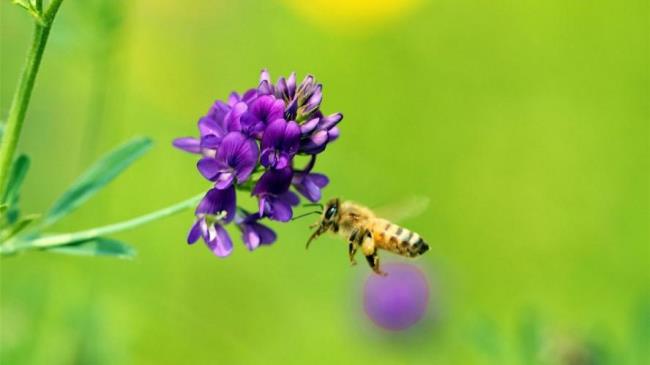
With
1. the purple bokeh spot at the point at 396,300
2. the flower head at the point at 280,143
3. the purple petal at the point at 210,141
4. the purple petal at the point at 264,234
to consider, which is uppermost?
the purple bokeh spot at the point at 396,300

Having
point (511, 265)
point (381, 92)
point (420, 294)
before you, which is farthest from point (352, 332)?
point (381, 92)

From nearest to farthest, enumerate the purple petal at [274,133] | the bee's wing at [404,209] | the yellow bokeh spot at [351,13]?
the purple petal at [274,133], the bee's wing at [404,209], the yellow bokeh spot at [351,13]

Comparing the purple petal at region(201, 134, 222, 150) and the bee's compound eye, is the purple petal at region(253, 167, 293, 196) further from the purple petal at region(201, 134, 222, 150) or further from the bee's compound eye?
the bee's compound eye

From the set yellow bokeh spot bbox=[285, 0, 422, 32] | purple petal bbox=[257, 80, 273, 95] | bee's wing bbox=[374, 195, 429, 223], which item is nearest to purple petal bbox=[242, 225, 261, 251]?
purple petal bbox=[257, 80, 273, 95]

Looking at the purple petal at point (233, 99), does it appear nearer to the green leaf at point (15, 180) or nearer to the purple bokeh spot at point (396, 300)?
the green leaf at point (15, 180)

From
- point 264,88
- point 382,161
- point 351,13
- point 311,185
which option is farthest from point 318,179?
point 351,13

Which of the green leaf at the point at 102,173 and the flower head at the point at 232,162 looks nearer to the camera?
the flower head at the point at 232,162

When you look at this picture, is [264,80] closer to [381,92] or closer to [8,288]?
[8,288]

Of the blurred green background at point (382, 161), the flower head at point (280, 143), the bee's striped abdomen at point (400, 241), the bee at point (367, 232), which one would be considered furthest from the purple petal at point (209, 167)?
the blurred green background at point (382, 161)
